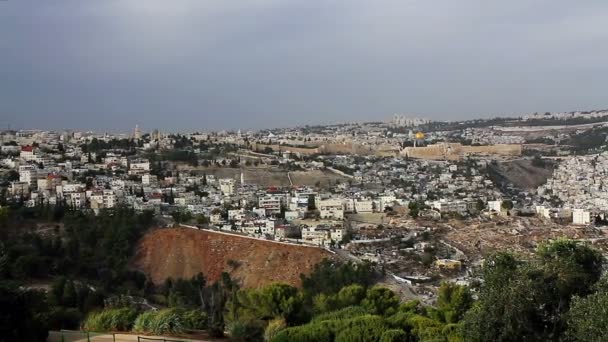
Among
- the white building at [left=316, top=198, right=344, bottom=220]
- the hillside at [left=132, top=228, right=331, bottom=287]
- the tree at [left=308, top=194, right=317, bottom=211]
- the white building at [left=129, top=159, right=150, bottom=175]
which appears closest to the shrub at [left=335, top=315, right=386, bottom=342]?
the hillside at [left=132, top=228, right=331, bottom=287]

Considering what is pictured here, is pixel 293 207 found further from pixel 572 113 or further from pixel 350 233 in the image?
pixel 572 113

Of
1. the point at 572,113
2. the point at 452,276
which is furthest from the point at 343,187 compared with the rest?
the point at 572,113

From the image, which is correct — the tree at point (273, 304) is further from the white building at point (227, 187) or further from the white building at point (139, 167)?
the white building at point (139, 167)

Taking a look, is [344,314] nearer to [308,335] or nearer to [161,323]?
[308,335]

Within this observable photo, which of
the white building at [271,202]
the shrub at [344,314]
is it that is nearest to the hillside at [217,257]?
the white building at [271,202]

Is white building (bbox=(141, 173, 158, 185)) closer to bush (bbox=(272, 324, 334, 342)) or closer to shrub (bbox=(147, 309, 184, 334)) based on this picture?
shrub (bbox=(147, 309, 184, 334))

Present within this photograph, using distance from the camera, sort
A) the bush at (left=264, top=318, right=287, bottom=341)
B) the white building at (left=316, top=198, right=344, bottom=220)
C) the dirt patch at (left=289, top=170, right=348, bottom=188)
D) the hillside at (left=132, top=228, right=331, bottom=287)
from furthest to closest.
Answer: the dirt patch at (left=289, top=170, right=348, bottom=188) < the white building at (left=316, top=198, right=344, bottom=220) < the hillside at (left=132, top=228, right=331, bottom=287) < the bush at (left=264, top=318, right=287, bottom=341)
